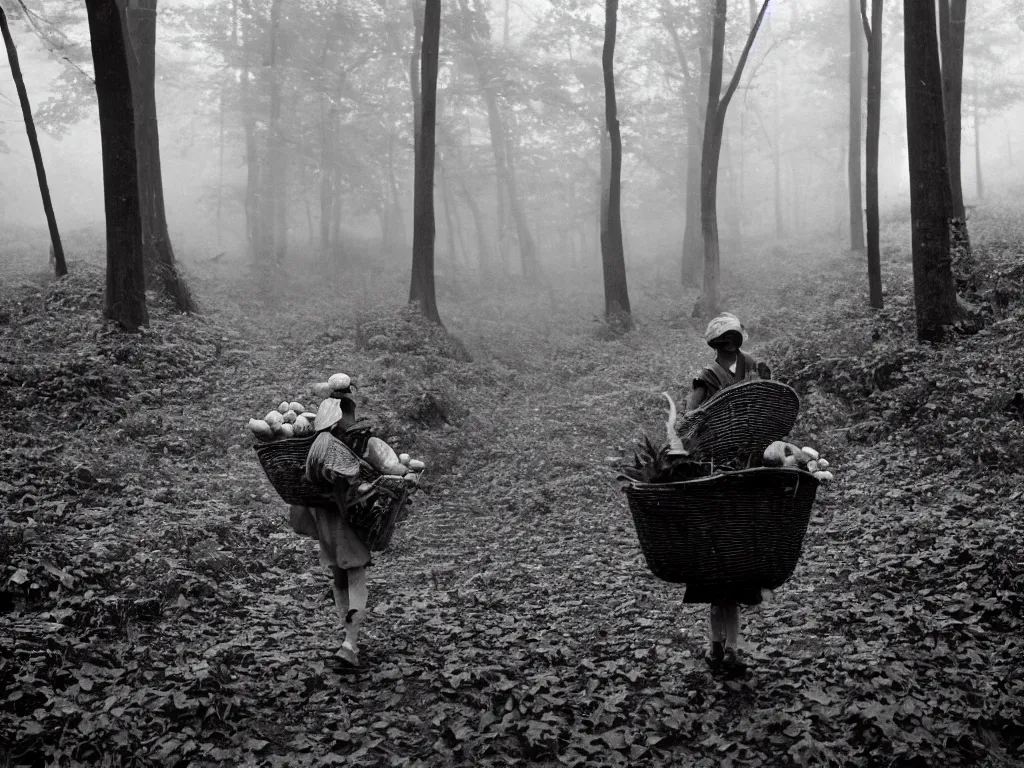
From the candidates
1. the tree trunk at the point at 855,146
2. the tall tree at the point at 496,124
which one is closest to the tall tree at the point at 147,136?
the tall tree at the point at 496,124

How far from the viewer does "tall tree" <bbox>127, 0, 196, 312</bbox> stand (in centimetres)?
1677

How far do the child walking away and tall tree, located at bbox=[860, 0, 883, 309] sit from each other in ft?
31.7

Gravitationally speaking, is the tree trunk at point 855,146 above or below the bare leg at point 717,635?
above

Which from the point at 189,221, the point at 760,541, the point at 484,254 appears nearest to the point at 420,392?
the point at 760,541

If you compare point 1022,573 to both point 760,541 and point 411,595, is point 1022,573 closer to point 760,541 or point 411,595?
point 760,541

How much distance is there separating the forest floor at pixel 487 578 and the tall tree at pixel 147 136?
2.21m

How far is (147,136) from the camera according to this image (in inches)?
703

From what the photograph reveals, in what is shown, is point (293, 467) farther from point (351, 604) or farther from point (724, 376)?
point (724, 376)

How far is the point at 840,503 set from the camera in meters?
8.41

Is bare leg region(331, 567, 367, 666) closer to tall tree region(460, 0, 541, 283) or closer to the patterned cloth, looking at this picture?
the patterned cloth

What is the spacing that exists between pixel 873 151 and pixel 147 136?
15972 millimetres

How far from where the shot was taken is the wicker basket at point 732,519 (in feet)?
14.5

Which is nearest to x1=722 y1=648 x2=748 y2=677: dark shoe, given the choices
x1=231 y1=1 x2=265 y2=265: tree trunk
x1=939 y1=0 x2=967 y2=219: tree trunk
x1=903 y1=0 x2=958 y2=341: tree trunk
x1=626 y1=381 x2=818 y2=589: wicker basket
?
x1=626 y1=381 x2=818 y2=589: wicker basket

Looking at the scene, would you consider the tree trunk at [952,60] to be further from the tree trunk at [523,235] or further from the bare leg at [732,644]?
the tree trunk at [523,235]
